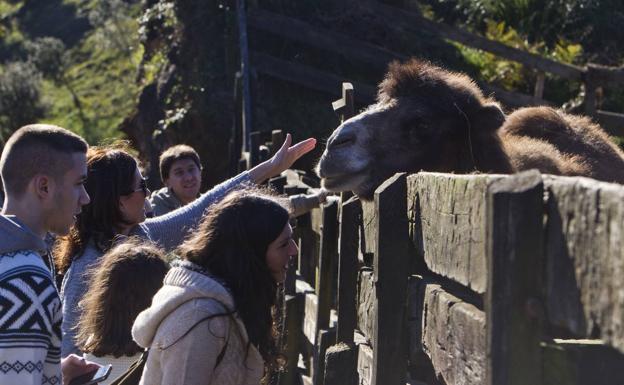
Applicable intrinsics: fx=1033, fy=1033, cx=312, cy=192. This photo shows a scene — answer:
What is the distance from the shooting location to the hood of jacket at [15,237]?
11.4ft

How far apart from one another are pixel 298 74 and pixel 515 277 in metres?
13.1

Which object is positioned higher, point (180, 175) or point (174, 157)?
point (174, 157)

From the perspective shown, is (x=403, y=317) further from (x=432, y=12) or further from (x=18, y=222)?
(x=432, y=12)

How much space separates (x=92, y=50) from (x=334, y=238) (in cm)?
3970

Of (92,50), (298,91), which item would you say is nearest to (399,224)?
(298,91)

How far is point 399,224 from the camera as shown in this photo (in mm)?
4117

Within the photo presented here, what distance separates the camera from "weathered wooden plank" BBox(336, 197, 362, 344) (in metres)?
5.45

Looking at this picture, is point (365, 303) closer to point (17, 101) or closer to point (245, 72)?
point (245, 72)

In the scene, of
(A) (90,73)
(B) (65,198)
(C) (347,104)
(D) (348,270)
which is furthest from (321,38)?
(A) (90,73)

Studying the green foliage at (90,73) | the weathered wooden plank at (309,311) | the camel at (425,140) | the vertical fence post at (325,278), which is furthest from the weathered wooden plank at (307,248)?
the green foliage at (90,73)

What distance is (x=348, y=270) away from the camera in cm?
545

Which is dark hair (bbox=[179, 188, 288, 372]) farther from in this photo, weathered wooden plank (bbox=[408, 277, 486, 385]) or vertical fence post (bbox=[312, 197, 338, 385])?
vertical fence post (bbox=[312, 197, 338, 385])

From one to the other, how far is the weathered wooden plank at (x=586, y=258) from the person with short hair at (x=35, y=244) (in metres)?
1.71

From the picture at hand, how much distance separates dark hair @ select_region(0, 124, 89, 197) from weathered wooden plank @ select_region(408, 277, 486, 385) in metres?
1.40
